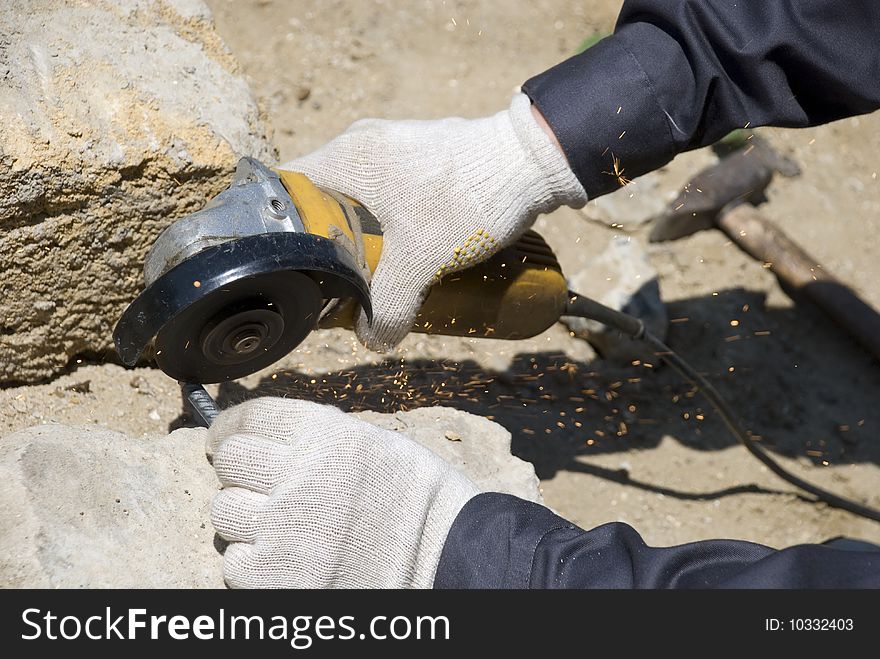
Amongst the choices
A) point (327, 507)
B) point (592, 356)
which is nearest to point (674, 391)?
point (592, 356)

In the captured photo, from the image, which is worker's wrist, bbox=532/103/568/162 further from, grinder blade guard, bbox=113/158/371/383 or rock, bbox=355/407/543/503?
rock, bbox=355/407/543/503

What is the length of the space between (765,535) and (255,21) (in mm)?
3091

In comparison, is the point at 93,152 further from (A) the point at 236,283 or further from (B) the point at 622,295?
(B) the point at 622,295

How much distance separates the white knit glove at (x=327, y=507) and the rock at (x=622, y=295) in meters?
→ 1.69

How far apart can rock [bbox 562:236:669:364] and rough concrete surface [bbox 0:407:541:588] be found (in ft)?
5.80

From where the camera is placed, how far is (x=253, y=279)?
5.86ft

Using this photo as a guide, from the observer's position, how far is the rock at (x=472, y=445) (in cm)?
228

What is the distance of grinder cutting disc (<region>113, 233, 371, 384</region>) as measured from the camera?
1.74 m

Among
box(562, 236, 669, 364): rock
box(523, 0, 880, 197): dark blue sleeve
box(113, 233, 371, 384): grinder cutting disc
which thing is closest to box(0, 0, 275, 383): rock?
box(113, 233, 371, 384): grinder cutting disc

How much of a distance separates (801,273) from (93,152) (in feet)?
9.38

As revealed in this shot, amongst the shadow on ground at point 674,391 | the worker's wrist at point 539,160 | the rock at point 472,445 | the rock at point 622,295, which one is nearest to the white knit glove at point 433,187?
the worker's wrist at point 539,160

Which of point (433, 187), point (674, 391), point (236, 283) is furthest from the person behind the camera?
point (674, 391)
